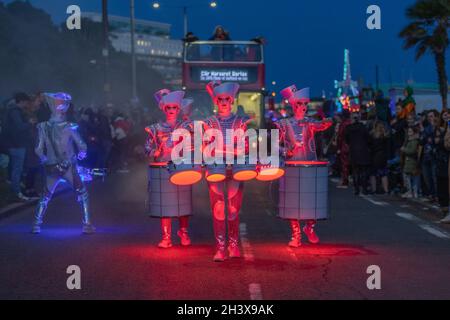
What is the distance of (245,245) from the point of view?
1122cm

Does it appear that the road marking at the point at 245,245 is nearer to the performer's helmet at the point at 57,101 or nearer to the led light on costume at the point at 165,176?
the led light on costume at the point at 165,176

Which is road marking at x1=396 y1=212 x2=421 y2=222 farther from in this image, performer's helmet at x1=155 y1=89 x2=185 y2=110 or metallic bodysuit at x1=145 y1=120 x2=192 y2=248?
performer's helmet at x1=155 y1=89 x2=185 y2=110

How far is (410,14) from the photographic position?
42250 millimetres

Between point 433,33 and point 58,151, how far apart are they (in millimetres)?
33410

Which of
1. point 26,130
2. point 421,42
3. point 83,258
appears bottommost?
point 83,258

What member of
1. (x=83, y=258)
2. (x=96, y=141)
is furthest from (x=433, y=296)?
(x=96, y=141)

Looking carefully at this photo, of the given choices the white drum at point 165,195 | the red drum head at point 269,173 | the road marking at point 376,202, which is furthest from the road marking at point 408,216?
the white drum at point 165,195

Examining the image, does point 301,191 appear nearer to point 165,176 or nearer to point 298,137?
point 298,137

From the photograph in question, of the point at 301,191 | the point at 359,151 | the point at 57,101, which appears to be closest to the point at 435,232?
→ the point at 301,191

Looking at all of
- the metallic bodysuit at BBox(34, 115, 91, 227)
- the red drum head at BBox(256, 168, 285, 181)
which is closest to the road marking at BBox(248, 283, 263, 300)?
the red drum head at BBox(256, 168, 285, 181)

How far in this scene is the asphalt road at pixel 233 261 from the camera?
26.7ft

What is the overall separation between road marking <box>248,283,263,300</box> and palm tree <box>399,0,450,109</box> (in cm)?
3340
